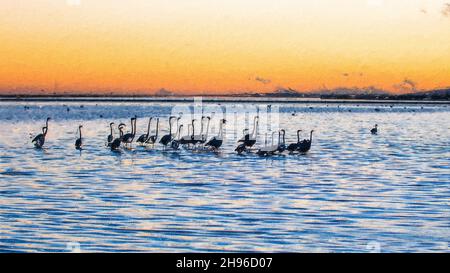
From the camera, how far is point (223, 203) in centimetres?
1673

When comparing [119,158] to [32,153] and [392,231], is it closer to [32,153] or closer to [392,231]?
[32,153]

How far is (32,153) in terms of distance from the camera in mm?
31844

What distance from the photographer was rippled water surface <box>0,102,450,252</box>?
1254 cm

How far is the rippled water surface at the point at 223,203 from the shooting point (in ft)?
41.1

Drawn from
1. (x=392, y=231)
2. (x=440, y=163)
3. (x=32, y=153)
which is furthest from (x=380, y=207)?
(x=32, y=153)

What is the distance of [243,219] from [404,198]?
16.1 feet

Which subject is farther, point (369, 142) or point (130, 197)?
point (369, 142)

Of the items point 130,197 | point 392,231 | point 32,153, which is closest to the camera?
point 392,231

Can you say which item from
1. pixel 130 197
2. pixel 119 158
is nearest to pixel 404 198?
pixel 130 197

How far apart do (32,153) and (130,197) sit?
15006 mm

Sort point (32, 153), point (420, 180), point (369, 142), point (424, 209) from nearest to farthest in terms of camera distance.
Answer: point (424, 209) → point (420, 180) → point (32, 153) → point (369, 142)

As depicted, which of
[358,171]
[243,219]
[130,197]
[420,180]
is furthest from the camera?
Result: [358,171]
